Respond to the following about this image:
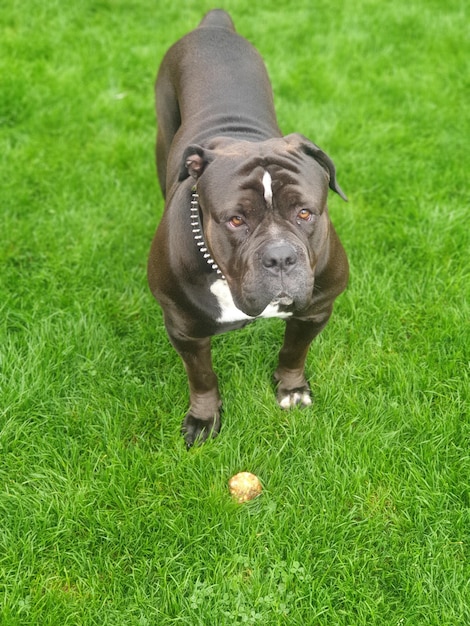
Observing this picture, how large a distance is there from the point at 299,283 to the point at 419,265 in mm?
1643

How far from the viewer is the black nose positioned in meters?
2.15

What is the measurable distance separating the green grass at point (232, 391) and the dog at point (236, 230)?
1.00 ft

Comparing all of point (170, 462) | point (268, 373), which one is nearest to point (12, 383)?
point (170, 462)

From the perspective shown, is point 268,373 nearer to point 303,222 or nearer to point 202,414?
point 202,414

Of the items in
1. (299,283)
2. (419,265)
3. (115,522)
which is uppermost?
(299,283)

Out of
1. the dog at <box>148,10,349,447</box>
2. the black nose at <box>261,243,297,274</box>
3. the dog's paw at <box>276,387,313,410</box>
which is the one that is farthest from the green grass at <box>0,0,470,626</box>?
the black nose at <box>261,243,297,274</box>

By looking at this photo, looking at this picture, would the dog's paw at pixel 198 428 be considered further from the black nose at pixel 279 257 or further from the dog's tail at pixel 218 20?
the dog's tail at pixel 218 20

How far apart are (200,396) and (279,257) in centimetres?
99

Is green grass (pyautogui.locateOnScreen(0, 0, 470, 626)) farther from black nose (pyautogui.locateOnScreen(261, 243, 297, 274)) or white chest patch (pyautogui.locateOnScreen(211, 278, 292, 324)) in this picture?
black nose (pyautogui.locateOnScreen(261, 243, 297, 274))

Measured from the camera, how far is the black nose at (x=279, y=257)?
7.07ft

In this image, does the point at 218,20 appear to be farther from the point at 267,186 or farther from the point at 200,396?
the point at 200,396

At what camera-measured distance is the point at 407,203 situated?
3.98 metres

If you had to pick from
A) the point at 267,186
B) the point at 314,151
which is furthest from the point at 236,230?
the point at 314,151

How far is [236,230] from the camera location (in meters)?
2.29
